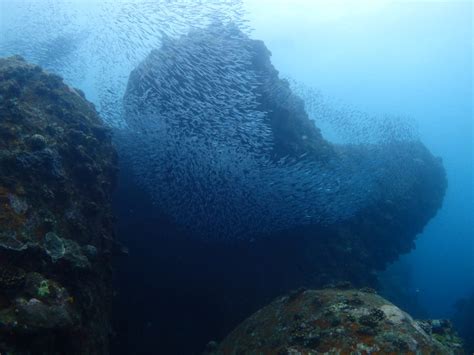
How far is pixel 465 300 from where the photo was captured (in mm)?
37750

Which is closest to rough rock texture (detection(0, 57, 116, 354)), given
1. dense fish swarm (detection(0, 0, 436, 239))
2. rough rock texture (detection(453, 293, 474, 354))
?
dense fish swarm (detection(0, 0, 436, 239))

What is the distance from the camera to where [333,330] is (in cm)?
743

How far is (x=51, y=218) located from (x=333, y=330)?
684cm

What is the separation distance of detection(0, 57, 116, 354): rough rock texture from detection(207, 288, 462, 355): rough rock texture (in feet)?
12.8

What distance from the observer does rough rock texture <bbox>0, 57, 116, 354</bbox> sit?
17.7 ft

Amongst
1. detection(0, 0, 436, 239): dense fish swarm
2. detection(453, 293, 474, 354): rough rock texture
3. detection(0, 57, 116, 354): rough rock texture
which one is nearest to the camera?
detection(0, 57, 116, 354): rough rock texture

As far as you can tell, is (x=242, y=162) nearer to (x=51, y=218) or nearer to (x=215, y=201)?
(x=215, y=201)

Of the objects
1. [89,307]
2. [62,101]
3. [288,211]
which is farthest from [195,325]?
[62,101]

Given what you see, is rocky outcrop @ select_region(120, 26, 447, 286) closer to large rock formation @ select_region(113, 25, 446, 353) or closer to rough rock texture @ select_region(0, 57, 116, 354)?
large rock formation @ select_region(113, 25, 446, 353)

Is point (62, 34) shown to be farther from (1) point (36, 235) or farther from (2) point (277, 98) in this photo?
(1) point (36, 235)

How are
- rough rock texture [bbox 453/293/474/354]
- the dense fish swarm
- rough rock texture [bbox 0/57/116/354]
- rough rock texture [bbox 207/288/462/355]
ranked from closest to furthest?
rough rock texture [bbox 0/57/116/354]
rough rock texture [bbox 207/288/462/355]
the dense fish swarm
rough rock texture [bbox 453/293/474/354]

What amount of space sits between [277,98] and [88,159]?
38.9 feet

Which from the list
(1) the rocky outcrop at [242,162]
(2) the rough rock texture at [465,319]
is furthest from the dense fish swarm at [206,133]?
(2) the rough rock texture at [465,319]

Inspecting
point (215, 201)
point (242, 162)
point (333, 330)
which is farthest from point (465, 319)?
point (333, 330)
